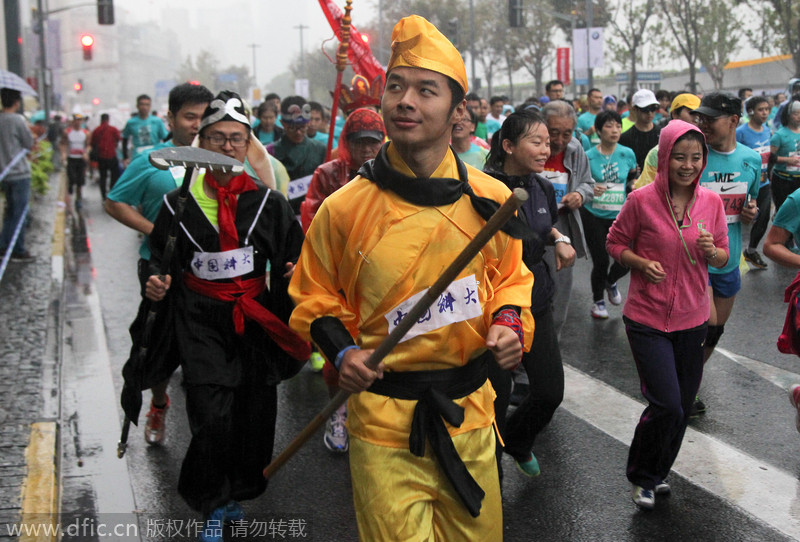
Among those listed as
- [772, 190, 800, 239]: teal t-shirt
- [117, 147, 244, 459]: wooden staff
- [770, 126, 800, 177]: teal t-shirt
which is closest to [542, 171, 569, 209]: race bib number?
[772, 190, 800, 239]: teal t-shirt

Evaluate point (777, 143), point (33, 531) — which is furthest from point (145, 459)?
point (777, 143)

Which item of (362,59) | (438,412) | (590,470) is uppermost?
(362,59)

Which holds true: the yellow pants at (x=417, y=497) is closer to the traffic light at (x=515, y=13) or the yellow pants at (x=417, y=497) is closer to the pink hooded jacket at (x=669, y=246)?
the pink hooded jacket at (x=669, y=246)

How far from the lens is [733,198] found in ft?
18.8

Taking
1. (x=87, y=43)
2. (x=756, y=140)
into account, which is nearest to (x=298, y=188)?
(x=756, y=140)

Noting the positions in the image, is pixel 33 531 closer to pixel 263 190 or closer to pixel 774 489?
pixel 263 190

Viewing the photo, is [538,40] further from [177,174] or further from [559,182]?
[177,174]

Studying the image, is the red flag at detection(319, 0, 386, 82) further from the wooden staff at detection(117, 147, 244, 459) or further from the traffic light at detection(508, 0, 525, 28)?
the traffic light at detection(508, 0, 525, 28)

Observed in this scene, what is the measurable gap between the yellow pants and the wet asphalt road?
1.50 meters

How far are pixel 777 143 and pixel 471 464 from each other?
362 inches

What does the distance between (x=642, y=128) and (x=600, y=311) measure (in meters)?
2.80

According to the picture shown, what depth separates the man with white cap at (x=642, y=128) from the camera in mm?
10016

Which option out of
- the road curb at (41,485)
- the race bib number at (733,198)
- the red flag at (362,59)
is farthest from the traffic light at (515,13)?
the road curb at (41,485)

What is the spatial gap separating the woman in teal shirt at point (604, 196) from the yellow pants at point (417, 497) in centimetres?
584
